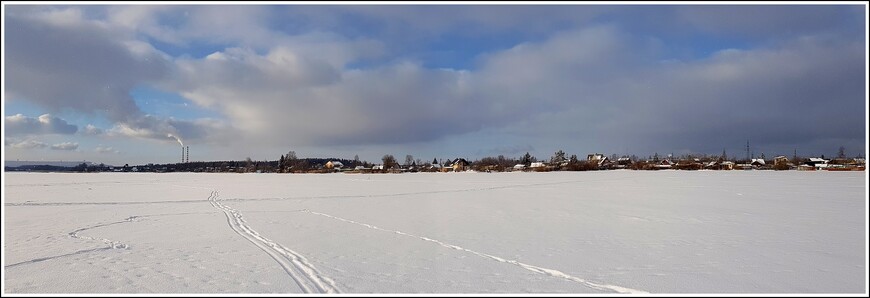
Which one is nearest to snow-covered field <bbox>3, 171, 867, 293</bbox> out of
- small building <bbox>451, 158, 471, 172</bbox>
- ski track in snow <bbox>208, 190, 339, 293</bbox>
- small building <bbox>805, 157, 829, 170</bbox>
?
ski track in snow <bbox>208, 190, 339, 293</bbox>

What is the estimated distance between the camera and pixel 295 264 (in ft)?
25.3

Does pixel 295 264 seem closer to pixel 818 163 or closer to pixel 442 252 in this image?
pixel 442 252

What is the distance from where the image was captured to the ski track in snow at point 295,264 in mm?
6238

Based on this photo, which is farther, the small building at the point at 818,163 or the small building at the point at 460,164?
the small building at the point at 460,164

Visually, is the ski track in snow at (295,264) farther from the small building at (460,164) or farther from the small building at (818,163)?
the small building at (460,164)

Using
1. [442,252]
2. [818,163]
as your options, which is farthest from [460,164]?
[442,252]

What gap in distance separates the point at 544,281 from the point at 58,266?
23.5 ft

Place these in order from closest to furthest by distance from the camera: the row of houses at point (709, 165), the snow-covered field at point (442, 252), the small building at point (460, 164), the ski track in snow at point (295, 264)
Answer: the ski track in snow at point (295, 264) < the snow-covered field at point (442, 252) < the row of houses at point (709, 165) < the small building at point (460, 164)

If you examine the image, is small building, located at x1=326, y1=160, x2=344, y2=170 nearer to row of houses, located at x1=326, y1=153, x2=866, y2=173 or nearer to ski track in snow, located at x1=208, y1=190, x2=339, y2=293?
row of houses, located at x1=326, y1=153, x2=866, y2=173

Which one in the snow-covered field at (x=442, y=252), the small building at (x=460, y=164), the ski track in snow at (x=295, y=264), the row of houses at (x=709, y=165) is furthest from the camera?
the small building at (x=460, y=164)

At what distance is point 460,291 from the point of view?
20.4 feet

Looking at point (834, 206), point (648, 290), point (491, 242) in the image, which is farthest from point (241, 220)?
point (834, 206)

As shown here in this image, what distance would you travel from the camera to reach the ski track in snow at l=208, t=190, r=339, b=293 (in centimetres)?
624

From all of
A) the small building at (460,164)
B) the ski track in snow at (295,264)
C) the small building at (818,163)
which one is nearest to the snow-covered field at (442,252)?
the ski track in snow at (295,264)
